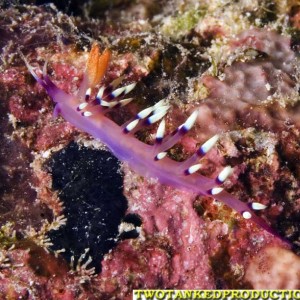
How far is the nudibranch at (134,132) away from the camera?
3078mm

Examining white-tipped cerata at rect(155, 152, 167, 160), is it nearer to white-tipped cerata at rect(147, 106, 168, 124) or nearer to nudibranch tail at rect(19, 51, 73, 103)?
white-tipped cerata at rect(147, 106, 168, 124)

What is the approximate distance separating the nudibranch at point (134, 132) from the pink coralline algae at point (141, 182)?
0.01 m

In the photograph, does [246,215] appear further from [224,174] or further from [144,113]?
A: [144,113]

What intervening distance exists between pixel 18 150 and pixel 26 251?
3.00 ft

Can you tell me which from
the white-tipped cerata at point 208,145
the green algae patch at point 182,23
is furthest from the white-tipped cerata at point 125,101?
the green algae patch at point 182,23

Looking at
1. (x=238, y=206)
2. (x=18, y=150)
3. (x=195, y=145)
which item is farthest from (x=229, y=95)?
(x=18, y=150)

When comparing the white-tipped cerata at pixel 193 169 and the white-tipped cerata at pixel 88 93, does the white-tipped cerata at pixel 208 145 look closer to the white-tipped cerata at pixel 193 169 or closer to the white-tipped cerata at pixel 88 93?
Result: the white-tipped cerata at pixel 193 169

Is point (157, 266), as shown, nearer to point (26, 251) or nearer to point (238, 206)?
point (238, 206)

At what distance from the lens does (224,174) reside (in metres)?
2.91

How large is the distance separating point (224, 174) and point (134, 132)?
2.90 ft

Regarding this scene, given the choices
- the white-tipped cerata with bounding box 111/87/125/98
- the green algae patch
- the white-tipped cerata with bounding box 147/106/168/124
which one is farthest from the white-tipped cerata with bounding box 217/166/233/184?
the green algae patch

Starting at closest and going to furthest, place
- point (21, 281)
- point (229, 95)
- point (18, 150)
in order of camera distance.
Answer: point (21, 281) → point (18, 150) → point (229, 95)

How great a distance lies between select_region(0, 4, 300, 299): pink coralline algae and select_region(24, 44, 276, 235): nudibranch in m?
0.01

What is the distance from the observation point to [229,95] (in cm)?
364
